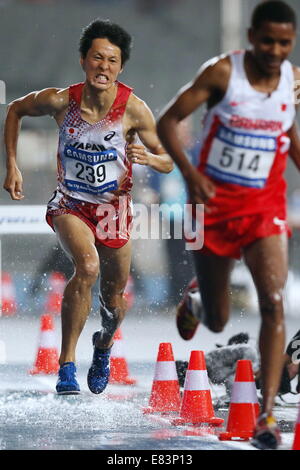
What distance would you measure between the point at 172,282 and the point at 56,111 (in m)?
11.6

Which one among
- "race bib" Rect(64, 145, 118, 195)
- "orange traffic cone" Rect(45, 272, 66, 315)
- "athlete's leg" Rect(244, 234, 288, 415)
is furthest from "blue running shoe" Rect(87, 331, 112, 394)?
"orange traffic cone" Rect(45, 272, 66, 315)

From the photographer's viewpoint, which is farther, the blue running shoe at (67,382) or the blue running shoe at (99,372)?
the blue running shoe at (99,372)

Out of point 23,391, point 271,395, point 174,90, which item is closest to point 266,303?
point 271,395

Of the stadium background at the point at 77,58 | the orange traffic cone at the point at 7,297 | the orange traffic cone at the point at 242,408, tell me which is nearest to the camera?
the orange traffic cone at the point at 242,408

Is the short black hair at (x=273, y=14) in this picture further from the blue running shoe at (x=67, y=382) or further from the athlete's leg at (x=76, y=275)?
the blue running shoe at (x=67, y=382)

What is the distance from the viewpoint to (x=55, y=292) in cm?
2031

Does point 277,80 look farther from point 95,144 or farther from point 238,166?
point 95,144

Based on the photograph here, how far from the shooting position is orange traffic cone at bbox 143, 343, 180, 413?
1023 cm

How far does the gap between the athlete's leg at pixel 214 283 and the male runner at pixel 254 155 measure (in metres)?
0.12

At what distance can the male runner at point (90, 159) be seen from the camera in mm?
9430

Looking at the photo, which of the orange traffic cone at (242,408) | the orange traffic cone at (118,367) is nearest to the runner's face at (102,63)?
the orange traffic cone at (242,408)

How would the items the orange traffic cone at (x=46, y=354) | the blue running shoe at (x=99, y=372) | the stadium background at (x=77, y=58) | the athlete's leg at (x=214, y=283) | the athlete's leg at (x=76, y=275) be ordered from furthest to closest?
the stadium background at (x=77, y=58)
the orange traffic cone at (x=46, y=354)
the blue running shoe at (x=99, y=372)
the athlete's leg at (x=76, y=275)
the athlete's leg at (x=214, y=283)

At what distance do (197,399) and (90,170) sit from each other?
5.23ft

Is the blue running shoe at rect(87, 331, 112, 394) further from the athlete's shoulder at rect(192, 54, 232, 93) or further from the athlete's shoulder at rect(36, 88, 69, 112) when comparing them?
the athlete's shoulder at rect(192, 54, 232, 93)
